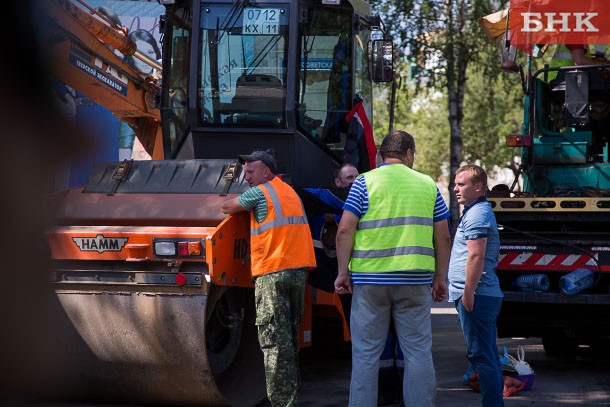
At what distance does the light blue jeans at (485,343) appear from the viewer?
6.30 metres

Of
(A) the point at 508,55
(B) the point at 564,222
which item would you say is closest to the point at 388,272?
(B) the point at 564,222

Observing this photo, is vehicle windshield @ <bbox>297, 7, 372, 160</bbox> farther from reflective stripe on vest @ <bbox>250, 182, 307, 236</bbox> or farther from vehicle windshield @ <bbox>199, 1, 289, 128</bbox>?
reflective stripe on vest @ <bbox>250, 182, 307, 236</bbox>

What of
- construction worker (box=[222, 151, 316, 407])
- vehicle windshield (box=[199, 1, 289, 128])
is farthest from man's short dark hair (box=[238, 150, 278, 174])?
vehicle windshield (box=[199, 1, 289, 128])

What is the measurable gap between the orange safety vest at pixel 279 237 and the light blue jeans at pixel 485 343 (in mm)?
1083

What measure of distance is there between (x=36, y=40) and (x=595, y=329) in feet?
19.1

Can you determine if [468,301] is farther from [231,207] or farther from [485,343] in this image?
[231,207]

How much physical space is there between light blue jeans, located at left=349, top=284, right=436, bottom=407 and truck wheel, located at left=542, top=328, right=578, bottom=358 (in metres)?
3.54

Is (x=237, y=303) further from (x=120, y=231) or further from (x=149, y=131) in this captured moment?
(x=149, y=131)

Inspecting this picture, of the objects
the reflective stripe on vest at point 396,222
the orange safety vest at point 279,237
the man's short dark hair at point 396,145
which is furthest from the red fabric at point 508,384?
the man's short dark hair at point 396,145

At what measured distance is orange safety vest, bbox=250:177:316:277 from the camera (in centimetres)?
635

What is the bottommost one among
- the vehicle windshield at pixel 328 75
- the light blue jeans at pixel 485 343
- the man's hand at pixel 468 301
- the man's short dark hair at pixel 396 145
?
the light blue jeans at pixel 485 343

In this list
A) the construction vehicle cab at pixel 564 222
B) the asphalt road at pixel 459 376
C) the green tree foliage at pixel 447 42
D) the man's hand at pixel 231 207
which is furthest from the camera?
the green tree foliage at pixel 447 42

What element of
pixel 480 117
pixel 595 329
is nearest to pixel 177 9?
pixel 595 329

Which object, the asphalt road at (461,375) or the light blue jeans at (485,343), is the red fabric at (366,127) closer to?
the asphalt road at (461,375)
